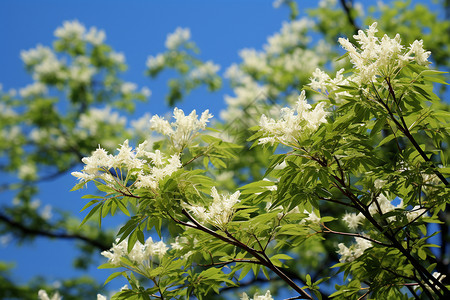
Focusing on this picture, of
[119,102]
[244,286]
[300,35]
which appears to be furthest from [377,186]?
[119,102]

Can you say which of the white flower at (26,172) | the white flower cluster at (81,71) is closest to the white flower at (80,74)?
the white flower cluster at (81,71)

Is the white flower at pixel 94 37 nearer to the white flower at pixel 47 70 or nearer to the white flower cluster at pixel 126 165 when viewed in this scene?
the white flower at pixel 47 70

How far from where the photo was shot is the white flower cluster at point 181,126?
2.68 metres

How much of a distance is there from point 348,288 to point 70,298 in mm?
8678

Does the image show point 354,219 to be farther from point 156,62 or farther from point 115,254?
point 156,62

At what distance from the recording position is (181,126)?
270 centimetres

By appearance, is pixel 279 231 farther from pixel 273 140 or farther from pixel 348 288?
pixel 348 288

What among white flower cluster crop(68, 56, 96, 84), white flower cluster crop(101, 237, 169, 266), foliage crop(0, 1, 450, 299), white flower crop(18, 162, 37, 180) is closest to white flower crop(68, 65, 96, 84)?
white flower cluster crop(68, 56, 96, 84)

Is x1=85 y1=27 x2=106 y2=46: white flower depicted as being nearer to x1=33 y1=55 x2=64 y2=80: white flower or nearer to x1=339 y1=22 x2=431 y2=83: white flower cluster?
x1=33 y1=55 x2=64 y2=80: white flower

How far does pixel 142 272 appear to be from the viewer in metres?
2.74

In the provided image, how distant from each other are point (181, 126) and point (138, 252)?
2.86 ft

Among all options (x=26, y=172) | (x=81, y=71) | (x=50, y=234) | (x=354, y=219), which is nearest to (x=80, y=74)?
(x=81, y=71)

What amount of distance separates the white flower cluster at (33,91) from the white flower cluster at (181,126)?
1238 centimetres

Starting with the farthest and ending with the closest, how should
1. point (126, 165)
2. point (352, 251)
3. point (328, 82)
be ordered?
point (352, 251) → point (328, 82) → point (126, 165)
